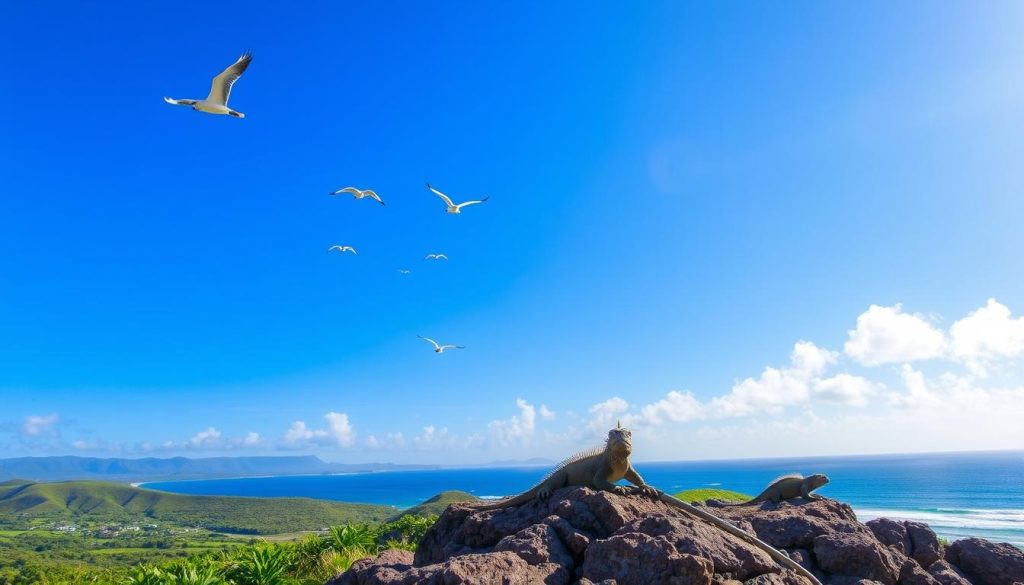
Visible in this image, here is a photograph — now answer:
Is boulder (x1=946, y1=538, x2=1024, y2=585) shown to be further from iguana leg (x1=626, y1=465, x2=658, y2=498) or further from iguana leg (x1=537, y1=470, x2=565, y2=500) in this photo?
iguana leg (x1=537, y1=470, x2=565, y2=500)

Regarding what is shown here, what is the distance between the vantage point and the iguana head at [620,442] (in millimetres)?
7705

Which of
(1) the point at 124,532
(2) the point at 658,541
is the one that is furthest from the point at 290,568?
(1) the point at 124,532

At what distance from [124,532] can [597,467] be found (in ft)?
505

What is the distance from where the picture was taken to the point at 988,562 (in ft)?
27.8

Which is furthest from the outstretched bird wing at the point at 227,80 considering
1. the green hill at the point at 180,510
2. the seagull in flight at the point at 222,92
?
the green hill at the point at 180,510

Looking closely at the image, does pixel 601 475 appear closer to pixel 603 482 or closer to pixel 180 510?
pixel 603 482

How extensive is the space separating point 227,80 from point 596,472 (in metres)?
11.3

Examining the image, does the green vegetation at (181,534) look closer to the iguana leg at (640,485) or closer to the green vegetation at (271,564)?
the green vegetation at (271,564)

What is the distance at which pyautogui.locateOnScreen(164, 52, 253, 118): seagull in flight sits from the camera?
42.7 feet

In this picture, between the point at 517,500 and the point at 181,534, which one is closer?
the point at 517,500

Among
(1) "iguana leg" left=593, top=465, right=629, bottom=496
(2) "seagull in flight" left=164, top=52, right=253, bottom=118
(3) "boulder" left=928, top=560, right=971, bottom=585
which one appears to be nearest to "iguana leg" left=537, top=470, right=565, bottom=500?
(1) "iguana leg" left=593, top=465, right=629, bottom=496

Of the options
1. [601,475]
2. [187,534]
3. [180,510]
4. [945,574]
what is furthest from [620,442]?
[180,510]

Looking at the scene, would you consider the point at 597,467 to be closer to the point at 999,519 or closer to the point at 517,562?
the point at 517,562

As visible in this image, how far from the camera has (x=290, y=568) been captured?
1363 cm
